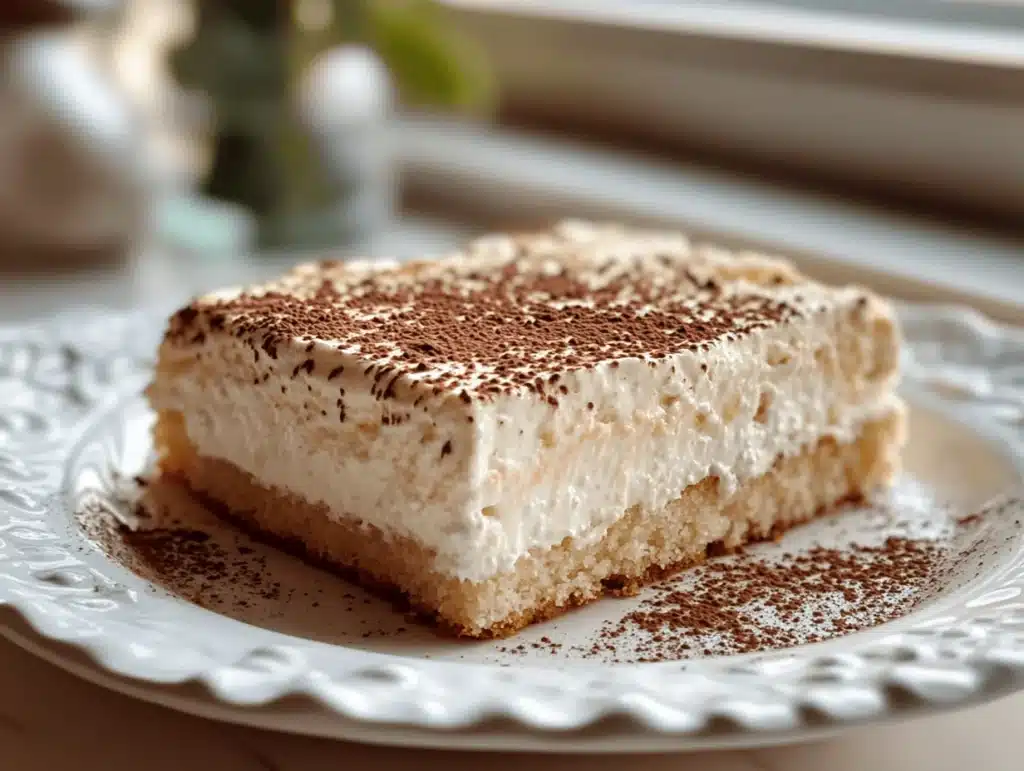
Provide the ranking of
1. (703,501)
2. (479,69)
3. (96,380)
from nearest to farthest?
(703,501) < (96,380) < (479,69)

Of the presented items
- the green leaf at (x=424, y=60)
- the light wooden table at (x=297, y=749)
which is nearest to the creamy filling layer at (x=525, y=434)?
the light wooden table at (x=297, y=749)

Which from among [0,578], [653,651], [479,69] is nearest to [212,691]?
[0,578]

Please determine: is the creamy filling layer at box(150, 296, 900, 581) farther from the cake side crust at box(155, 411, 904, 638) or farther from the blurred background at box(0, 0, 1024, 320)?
the blurred background at box(0, 0, 1024, 320)

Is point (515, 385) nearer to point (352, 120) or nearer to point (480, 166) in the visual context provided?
point (352, 120)

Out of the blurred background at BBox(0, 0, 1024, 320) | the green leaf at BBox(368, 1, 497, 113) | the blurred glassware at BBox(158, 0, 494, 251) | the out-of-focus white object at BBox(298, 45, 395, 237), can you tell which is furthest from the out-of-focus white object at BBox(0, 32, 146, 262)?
the green leaf at BBox(368, 1, 497, 113)

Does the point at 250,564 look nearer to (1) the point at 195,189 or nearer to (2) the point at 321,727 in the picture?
(2) the point at 321,727
